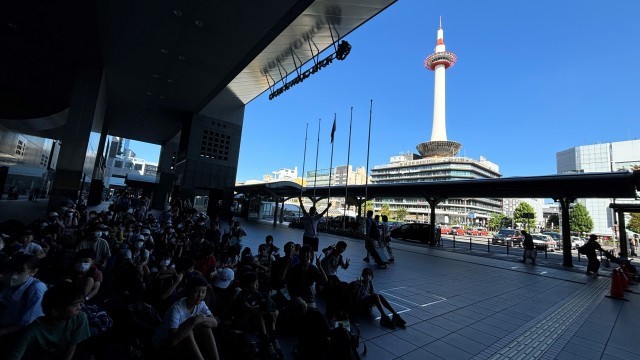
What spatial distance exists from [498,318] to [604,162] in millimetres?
114318

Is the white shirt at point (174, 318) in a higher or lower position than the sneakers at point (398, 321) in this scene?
higher

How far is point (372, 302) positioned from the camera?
493 centimetres

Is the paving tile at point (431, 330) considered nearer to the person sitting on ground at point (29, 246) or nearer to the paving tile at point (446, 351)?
the paving tile at point (446, 351)

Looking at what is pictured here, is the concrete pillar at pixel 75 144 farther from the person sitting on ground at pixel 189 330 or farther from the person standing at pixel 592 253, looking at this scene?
the person standing at pixel 592 253

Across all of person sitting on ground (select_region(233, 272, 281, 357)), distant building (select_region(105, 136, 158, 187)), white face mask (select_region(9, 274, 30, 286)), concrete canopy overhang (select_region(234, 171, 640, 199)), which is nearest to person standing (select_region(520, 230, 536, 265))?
concrete canopy overhang (select_region(234, 171, 640, 199))

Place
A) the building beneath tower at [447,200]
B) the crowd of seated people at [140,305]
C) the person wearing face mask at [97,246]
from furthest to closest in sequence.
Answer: the building beneath tower at [447,200] → the person wearing face mask at [97,246] → the crowd of seated people at [140,305]

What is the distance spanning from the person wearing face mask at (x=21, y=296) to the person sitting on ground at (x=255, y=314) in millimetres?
1971

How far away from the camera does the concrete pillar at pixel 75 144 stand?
1385cm

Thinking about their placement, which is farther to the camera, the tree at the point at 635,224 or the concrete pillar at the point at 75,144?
the tree at the point at 635,224

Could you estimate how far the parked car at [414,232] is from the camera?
20.4m

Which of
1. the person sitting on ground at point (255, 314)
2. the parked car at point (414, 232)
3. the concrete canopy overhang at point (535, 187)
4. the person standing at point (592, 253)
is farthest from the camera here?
the parked car at point (414, 232)

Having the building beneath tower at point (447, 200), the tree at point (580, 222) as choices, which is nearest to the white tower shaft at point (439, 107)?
the building beneath tower at point (447, 200)

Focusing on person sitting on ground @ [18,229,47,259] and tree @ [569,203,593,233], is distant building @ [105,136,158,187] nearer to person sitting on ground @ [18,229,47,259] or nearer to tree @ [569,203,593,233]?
person sitting on ground @ [18,229,47,259]

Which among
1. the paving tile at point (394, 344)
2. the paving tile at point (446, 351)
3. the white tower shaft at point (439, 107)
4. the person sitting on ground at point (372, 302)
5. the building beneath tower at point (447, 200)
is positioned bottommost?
the paving tile at point (394, 344)
